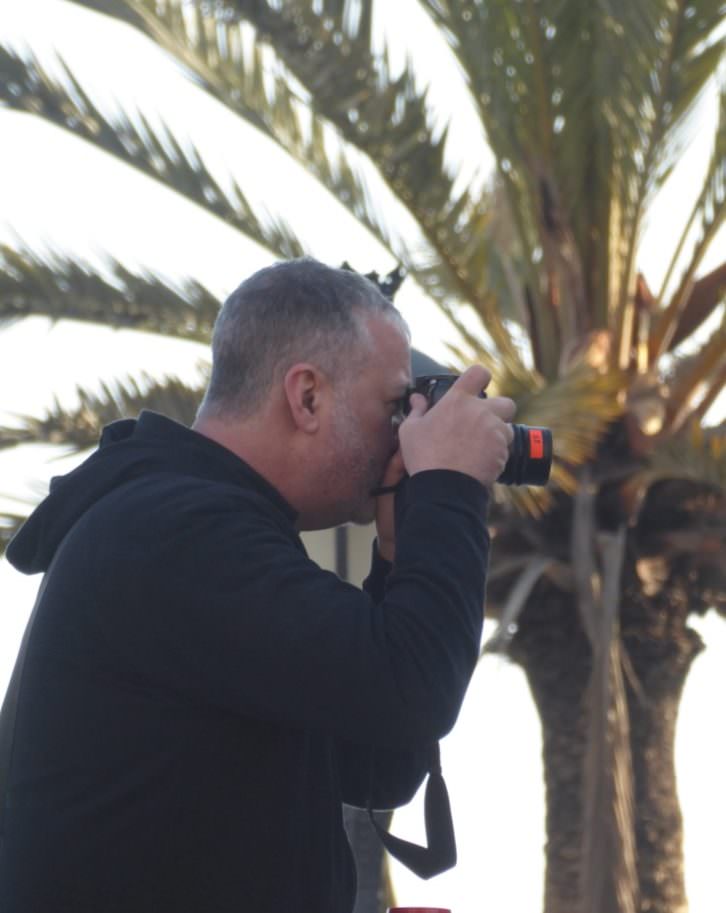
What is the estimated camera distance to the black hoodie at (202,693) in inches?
80.0

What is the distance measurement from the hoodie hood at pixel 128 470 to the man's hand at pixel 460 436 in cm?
20

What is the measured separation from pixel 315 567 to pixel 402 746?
231mm

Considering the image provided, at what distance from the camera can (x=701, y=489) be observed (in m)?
6.87

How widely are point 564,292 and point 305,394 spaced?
462cm

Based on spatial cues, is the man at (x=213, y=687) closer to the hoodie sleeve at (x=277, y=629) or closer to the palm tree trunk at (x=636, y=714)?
the hoodie sleeve at (x=277, y=629)

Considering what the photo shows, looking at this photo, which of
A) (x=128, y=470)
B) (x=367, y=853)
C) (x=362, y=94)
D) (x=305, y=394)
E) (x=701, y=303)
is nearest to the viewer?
(x=128, y=470)

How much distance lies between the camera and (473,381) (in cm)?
232

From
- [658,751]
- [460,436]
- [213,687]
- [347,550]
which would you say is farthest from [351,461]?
[658,751]

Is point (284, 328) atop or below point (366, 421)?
atop

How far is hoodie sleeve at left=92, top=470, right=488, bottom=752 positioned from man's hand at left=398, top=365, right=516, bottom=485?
0.18 m

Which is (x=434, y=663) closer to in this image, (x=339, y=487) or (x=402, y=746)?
(x=402, y=746)

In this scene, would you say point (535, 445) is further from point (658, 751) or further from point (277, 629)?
point (658, 751)

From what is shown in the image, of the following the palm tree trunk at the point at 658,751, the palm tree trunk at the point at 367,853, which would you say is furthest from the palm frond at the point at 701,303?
the palm tree trunk at the point at 367,853

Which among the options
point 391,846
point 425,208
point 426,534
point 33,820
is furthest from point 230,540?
point 425,208
